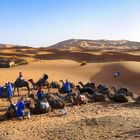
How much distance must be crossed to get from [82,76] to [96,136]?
22821 millimetres

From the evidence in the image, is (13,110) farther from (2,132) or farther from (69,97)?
(69,97)

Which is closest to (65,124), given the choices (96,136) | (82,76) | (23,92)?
(96,136)

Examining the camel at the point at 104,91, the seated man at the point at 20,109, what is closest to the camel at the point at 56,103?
the seated man at the point at 20,109

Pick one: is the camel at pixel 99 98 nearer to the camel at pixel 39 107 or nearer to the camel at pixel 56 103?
the camel at pixel 56 103

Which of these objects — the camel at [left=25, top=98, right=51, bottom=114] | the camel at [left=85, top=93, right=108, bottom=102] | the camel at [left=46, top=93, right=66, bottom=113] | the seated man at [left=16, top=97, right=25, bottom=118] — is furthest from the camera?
the camel at [left=85, top=93, right=108, bottom=102]

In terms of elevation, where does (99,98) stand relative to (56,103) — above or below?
below

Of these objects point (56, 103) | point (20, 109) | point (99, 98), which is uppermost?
point (20, 109)

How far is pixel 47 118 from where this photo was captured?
17047 millimetres

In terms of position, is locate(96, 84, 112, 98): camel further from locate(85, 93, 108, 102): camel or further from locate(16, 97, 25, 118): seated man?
locate(16, 97, 25, 118): seated man

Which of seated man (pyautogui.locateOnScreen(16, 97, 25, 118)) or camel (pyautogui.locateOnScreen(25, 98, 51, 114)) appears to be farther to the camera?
camel (pyautogui.locateOnScreen(25, 98, 51, 114))

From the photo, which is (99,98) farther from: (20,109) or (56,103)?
(20,109)

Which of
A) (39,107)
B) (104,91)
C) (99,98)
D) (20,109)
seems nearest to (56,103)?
(39,107)

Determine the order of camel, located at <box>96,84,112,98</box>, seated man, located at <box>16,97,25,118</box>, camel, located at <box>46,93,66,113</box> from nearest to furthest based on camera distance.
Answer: seated man, located at <box>16,97,25,118</box> < camel, located at <box>46,93,66,113</box> < camel, located at <box>96,84,112,98</box>

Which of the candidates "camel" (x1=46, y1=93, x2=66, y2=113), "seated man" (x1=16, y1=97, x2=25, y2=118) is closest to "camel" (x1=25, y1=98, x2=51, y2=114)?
"camel" (x1=46, y1=93, x2=66, y2=113)
